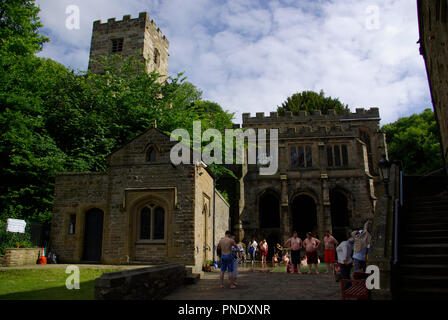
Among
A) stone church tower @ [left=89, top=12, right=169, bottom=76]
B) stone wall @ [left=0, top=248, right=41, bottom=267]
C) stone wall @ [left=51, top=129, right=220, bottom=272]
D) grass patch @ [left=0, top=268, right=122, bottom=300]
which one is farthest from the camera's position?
stone church tower @ [left=89, top=12, right=169, bottom=76]

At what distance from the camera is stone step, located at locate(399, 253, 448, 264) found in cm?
683

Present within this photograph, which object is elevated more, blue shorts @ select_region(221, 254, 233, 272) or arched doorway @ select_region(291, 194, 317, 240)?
arched doorway @ select_region(291, 194, 317, 240)

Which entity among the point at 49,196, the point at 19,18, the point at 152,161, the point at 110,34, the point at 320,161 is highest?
the point at 110,34

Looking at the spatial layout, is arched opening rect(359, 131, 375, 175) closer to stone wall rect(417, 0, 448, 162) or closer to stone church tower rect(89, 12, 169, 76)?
stone wall rect(417, 0, 448, 162)

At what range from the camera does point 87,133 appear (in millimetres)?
21750

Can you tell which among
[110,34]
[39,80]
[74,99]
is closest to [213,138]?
[74,99]

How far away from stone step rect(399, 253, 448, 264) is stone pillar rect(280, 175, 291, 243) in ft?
71.0

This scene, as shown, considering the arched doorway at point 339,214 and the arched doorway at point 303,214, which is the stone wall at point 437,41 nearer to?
the arched doorway at point 339,214

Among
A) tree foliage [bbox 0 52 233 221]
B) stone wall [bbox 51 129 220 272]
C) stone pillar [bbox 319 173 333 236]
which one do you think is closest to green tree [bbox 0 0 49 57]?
tree foliage [bbox 0 52 233 221]

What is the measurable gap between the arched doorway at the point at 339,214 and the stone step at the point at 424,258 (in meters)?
23.8

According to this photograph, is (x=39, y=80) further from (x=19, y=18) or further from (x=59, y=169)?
(x=59, y=169)

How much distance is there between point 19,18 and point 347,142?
2894 centimetres

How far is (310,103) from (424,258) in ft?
133

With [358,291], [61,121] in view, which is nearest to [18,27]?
[61,121]
